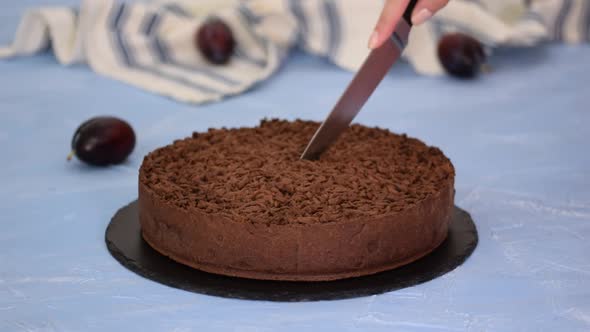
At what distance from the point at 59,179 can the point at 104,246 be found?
0.66 meters

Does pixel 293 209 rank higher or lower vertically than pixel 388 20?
lower

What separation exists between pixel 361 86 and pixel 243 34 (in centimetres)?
205

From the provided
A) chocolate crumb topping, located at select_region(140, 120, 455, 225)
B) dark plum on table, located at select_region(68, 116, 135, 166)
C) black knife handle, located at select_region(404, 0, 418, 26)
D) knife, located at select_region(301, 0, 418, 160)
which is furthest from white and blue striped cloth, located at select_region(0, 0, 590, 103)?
black knife handle, located at select_region(404, 0, 418, 26)

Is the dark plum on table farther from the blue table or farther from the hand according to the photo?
the hand

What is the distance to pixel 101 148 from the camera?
3100 mm

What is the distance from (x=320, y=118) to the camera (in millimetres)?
3789

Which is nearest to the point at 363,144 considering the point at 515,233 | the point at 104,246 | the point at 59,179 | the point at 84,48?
the point at 515,233

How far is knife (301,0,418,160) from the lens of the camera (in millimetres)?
2461

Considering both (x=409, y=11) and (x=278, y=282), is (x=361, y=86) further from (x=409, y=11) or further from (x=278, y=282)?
(x=278, y=282)

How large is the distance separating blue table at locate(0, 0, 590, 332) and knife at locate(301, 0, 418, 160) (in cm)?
47

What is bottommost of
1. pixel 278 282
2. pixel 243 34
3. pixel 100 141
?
pixel 243 34

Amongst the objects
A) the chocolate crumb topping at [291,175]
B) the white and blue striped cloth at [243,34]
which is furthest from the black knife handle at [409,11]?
the white and blue striped cloth at [243,34]

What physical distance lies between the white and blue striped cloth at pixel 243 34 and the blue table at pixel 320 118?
9 centimetres

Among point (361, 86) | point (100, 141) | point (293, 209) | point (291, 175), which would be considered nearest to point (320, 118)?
point (100, 141)
